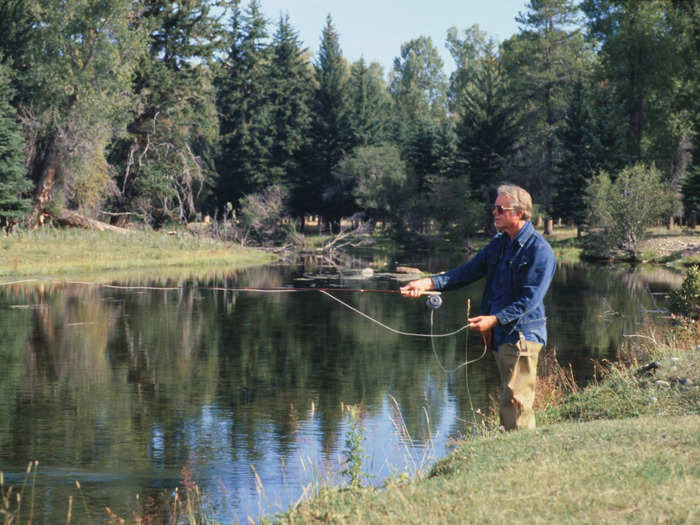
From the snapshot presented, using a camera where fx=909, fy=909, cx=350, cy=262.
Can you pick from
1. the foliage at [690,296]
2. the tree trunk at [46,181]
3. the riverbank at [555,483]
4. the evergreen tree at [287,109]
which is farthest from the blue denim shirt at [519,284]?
the evergreen tree at [287,109]

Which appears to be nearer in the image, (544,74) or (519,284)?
(519,284)

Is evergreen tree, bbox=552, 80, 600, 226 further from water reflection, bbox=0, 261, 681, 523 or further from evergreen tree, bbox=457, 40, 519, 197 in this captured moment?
water reflection, bbox=0, 261, 681, 523

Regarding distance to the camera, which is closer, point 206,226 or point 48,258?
point 48,258

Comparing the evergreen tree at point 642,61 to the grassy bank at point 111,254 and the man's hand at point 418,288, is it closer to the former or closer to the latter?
the grassy bank at point 111,254

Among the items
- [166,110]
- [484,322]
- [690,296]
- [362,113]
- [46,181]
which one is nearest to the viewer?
[484,322]

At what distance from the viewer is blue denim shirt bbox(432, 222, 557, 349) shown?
772cm

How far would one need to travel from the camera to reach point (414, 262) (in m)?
48.5

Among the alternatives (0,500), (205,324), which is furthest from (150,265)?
(0,500)

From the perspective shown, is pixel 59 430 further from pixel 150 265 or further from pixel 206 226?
pixel 206 226

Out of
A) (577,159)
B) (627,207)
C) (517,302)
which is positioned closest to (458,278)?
(517,302)

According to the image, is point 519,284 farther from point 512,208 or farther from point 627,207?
point 627,207

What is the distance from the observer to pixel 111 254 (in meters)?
39.9

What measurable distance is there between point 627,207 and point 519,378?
43.2 metres

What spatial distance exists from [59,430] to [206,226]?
45437 mm
